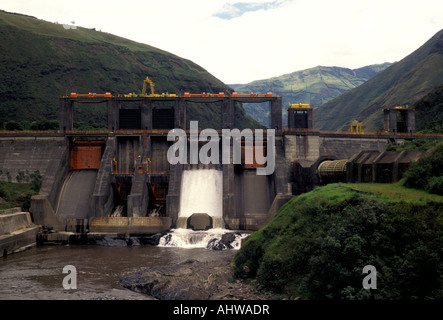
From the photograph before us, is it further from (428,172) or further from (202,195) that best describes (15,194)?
(428,172)

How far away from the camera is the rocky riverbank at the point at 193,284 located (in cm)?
2612

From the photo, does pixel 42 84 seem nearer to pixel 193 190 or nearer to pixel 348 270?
pixel 193 190

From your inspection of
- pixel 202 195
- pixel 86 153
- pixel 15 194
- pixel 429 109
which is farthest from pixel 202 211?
pixel 429 109

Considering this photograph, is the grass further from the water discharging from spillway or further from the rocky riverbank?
the rocky riverbank

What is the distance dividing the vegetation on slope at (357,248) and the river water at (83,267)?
8736 mm

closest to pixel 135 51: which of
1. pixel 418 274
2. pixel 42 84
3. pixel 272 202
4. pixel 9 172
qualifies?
pixel 42 84

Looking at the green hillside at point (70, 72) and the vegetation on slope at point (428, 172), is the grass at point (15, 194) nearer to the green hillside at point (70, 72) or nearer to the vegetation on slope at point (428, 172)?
the vegetation on slope at point (428, 172)

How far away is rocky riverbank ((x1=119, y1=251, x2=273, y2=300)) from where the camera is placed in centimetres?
2612

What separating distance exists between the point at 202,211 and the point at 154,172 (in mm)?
8900

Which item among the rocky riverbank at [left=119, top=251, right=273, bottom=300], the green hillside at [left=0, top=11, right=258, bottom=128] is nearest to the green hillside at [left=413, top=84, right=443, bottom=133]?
the green hillside at [left=0, top=11, right=258, bottom=128]

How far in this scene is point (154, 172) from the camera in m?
59.3

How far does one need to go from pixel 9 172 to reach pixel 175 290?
3951 cm
